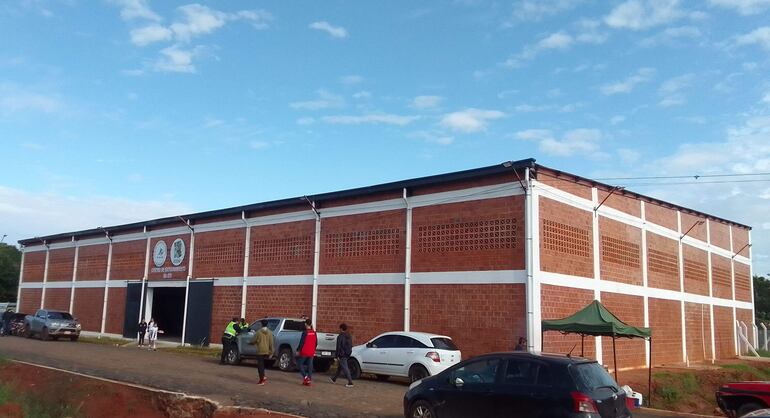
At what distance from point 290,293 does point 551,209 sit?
12344 mm

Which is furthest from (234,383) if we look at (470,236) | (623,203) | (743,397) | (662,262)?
(662,262)

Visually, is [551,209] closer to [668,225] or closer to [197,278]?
[668,225]

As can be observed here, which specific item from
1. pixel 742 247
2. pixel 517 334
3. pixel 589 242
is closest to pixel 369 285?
pixel 517 334

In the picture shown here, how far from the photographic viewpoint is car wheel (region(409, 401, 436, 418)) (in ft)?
35.6

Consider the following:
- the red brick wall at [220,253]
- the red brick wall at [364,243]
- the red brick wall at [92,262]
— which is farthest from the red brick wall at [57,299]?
the red brick wall at [364,243]

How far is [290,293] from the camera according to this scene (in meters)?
28.8

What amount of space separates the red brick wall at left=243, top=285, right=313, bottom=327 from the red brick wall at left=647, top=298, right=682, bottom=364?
14453mm

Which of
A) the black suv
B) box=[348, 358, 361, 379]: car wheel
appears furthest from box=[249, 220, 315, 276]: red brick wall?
the black suv

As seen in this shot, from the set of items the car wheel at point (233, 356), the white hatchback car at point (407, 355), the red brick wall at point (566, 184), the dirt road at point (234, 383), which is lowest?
the dirt road at point (234, 383)

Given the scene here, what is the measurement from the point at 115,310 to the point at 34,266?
526 inches

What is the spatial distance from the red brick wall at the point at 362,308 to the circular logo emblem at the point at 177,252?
1152cm

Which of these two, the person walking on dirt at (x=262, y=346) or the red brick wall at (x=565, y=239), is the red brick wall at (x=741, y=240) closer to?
the red brick wall at (x=565, y=239)

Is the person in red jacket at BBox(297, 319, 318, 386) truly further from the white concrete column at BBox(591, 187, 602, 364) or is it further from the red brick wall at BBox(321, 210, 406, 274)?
the white concrete column at BBox(591, 187, 602, 364)

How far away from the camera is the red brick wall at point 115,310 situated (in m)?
→ 38.8
